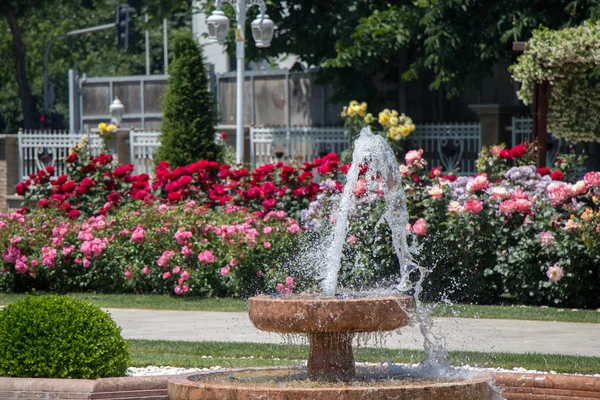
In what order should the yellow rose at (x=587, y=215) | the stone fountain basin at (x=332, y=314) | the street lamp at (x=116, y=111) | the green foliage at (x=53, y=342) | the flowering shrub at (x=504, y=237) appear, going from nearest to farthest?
the stone fountain basin at (x=332, y=314) → the green foliage at (x=53, y=342) → the yellow rose at (x=587, y=215) → the flowering shrub at (x=504, y=237) → the street lamp at (x=116, y=111)

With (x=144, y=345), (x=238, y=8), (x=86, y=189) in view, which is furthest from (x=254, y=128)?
(x=144, y=345)

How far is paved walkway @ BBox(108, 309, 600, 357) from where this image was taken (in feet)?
31.7

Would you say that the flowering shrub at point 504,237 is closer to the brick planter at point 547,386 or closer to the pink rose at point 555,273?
the pink rose at point 555,273

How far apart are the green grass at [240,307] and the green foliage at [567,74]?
4225 mm

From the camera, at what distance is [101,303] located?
13266 millimetres

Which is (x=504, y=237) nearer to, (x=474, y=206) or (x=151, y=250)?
(x=474, y=206)

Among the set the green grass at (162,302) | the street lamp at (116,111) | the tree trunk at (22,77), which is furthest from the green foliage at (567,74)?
the tree trunk at (22,77)

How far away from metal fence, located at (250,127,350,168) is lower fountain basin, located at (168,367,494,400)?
16.6 m

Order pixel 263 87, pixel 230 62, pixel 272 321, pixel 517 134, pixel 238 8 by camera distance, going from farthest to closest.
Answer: pixel 230 62, pixel 263 87, pixel 517 134, pixel 238 8, pixel 272 321

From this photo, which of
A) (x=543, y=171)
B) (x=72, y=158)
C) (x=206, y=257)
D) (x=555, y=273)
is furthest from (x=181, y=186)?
(x=555, y=273)

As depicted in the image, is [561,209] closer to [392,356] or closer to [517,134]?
[392,356]

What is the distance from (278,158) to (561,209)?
11.0 m

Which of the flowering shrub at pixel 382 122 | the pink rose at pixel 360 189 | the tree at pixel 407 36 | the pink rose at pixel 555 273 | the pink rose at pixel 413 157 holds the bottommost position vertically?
the pink rose at pixel 555 273

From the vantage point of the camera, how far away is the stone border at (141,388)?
6992mm
